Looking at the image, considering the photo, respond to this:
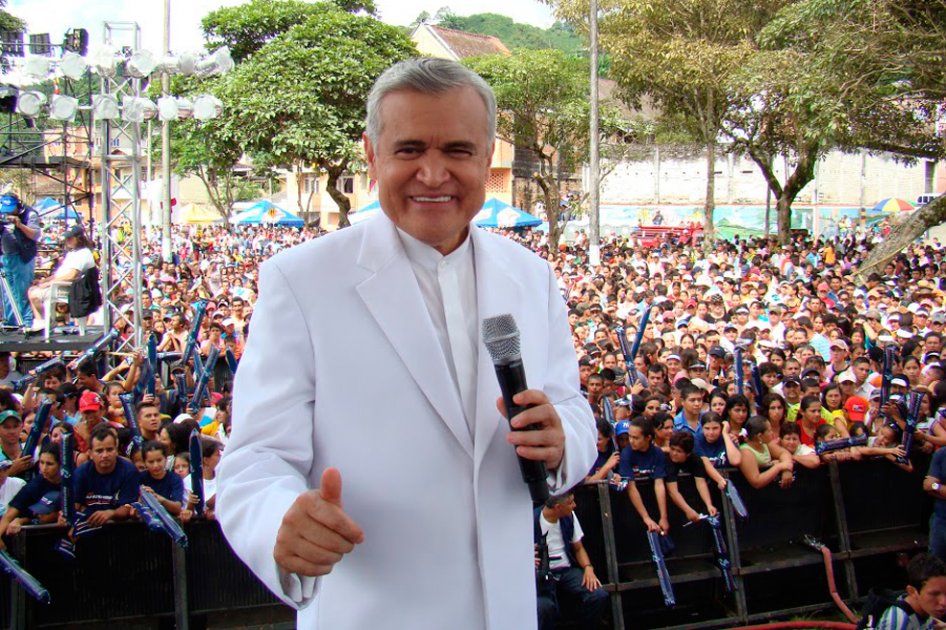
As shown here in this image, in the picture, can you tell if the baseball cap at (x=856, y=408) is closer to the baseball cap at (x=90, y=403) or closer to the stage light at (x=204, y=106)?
the baseball cap at (x=90, y=403)

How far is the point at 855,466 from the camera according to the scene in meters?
5.79

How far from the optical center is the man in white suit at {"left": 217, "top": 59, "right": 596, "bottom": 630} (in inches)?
54.4

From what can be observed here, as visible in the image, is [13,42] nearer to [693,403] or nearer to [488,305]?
[693,403]

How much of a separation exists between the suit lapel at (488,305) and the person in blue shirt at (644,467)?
381 centimetres

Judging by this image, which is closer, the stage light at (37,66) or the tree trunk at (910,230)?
the stage light at (37,66)

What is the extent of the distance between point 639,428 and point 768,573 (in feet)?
3.98

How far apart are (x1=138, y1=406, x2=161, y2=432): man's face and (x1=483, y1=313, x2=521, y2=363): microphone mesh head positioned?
546 centimetres

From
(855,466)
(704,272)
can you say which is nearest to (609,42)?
(704,272)

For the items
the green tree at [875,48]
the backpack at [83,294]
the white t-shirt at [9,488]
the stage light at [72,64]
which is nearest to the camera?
the white t-shirt at [9,488]

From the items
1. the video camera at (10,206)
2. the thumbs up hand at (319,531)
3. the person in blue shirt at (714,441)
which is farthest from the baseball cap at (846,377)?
the video camera at (10,206)

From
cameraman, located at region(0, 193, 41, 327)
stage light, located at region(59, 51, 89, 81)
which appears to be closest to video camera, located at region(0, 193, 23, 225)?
cameraman, located at region(0, 193, 41, 327)

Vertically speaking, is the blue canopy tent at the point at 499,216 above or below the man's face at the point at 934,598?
above

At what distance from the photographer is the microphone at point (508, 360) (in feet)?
4.49

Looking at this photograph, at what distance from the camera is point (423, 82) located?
1.52 meters
